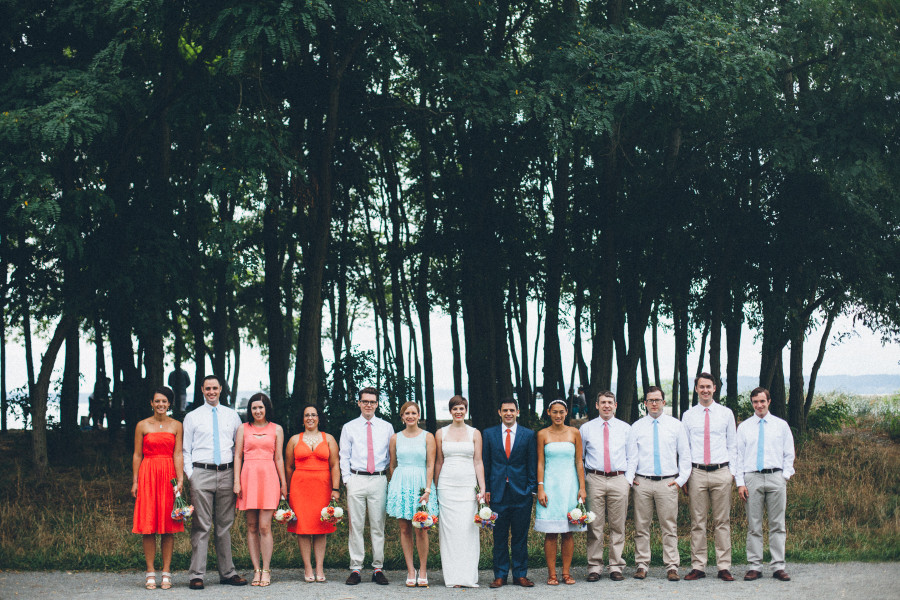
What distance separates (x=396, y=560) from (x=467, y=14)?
9980mm

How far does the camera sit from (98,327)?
18.7 metres

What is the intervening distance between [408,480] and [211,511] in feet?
6.83

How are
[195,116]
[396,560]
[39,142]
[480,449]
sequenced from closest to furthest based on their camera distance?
1. [480,449]
2. [396,560]
3. [39,142]
4. [195,116]

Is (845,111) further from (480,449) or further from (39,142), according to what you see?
(39,142)

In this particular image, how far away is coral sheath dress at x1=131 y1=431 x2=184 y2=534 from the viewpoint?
937 cm

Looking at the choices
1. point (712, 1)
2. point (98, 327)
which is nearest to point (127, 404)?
point (98, 327)

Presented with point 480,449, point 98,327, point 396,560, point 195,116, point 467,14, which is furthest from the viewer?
point 98,327

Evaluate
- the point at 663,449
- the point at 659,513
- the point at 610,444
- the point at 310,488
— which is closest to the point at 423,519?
the point at 310,488

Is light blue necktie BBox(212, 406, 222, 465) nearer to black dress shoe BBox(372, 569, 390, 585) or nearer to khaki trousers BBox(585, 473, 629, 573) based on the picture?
black dress shoe BBox(372, 569, 390, 585)

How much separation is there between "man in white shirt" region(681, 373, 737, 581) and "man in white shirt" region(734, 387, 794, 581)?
203 millimetres

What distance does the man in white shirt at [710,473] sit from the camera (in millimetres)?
9789

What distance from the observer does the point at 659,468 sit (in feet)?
32.4

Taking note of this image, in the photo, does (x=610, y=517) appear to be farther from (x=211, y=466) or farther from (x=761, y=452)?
(x=211, y=466)

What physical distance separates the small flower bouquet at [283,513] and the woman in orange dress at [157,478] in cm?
102
